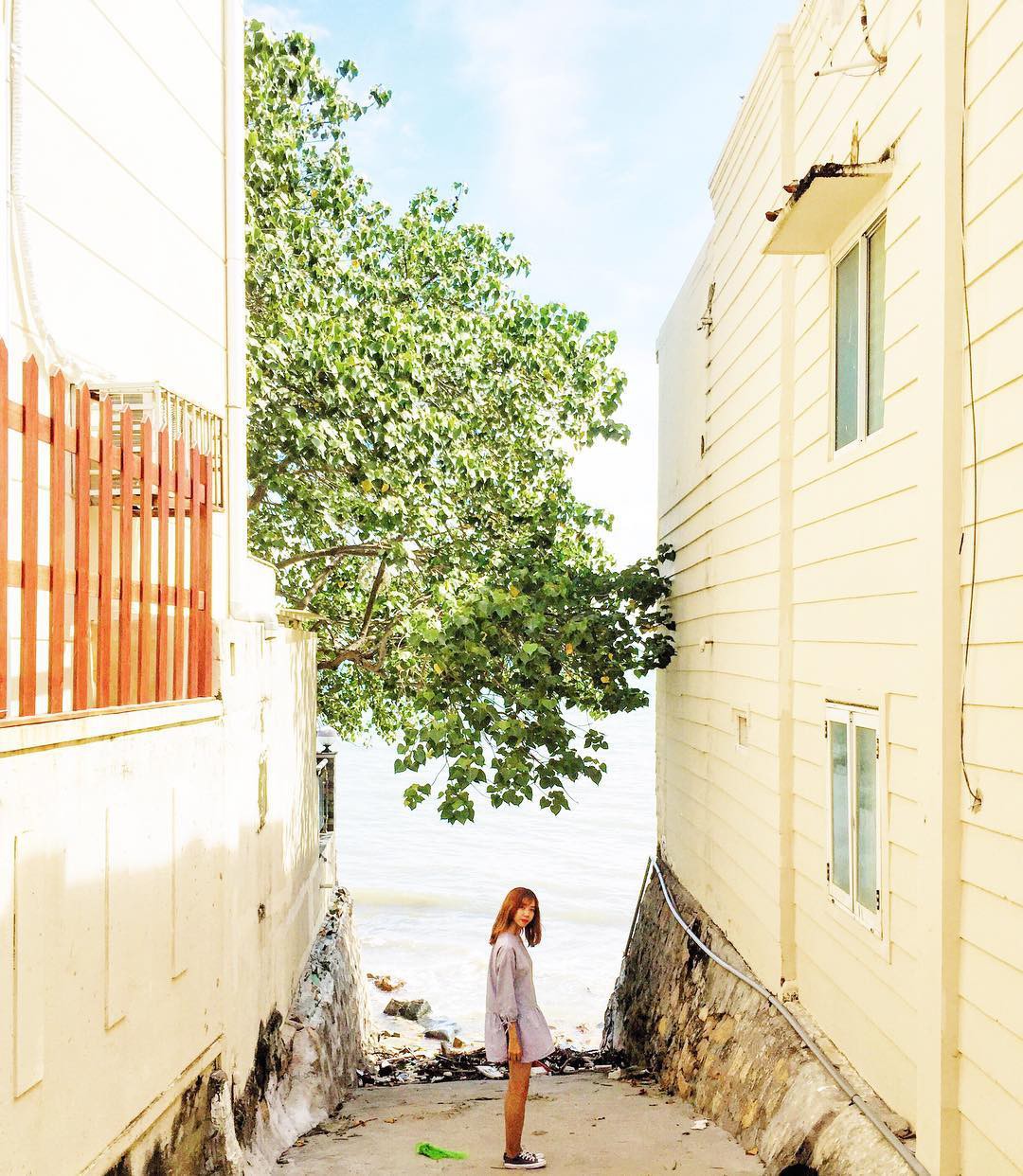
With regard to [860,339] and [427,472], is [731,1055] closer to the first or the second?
[860,339]

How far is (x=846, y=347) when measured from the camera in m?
5.93

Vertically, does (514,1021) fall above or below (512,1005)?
below

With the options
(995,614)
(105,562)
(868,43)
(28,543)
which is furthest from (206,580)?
(868,43)

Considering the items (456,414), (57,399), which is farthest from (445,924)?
(57,399)

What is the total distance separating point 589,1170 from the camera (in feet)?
21.3

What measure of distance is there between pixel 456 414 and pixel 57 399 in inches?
393

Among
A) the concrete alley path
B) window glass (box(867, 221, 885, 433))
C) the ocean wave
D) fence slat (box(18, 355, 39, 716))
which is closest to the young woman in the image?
the concrete alley path

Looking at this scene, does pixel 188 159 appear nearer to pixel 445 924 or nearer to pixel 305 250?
pixel 305 250

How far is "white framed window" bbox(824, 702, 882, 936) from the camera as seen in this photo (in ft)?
17.5

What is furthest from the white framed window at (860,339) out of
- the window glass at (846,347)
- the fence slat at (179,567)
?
the fence slat at (179,567)

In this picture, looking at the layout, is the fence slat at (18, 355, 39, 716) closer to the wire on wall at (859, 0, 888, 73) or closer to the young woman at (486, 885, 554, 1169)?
the young woman at (486, 885, 554, 1169)

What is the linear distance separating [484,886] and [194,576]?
26.1 meters

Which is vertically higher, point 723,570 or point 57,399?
point 57,399

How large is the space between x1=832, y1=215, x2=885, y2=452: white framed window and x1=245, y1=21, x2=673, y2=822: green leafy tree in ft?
16.9
